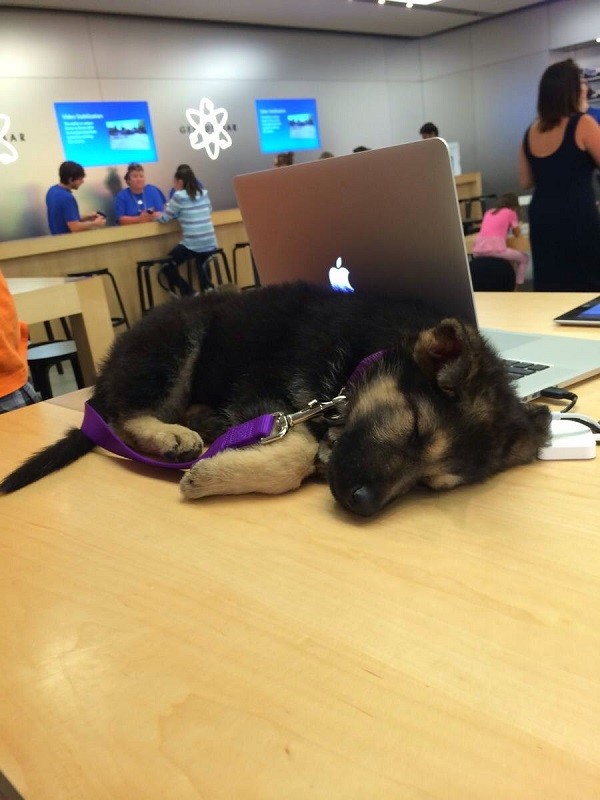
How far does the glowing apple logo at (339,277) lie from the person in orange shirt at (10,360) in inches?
40.9

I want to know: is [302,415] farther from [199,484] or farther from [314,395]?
[199,484]

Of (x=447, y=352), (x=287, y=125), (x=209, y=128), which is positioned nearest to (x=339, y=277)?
(x=447, y=352)

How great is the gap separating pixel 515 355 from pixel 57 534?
3.38 ft

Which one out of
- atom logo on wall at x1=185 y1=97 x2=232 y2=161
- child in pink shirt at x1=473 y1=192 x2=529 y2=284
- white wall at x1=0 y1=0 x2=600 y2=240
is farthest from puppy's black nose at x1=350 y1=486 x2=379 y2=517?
atom logo on wall at x1=185 y1=97 x2=232 y2=161

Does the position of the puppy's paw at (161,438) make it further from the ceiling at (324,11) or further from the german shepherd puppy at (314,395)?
the ceiling at (324,11)

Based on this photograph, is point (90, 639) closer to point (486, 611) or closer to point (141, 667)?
point (141, 667)

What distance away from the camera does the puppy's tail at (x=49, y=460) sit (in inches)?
46.3

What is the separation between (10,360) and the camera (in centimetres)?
202

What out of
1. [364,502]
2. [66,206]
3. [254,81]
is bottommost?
[364,502]

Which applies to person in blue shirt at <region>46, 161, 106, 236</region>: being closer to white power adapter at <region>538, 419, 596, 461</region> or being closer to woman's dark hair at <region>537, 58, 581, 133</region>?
woman's dark hair at <region>537, 58, 581, 133</region>

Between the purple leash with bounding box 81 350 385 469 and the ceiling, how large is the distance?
8.33 m

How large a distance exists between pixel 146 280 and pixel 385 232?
6391 mm

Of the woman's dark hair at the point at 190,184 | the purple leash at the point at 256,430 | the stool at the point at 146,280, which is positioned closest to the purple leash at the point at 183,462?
the purple leash at the point at 256,430

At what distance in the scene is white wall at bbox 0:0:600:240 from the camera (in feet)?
26.5
